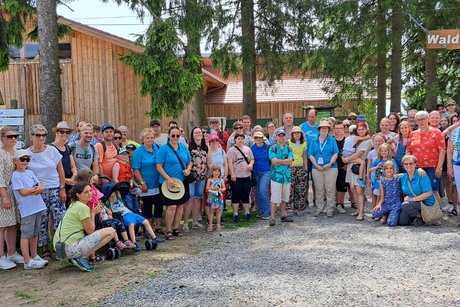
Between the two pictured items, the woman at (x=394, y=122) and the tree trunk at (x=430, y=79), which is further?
the tree trunk at (x=430, y=79)

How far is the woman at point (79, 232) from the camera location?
19.1ft

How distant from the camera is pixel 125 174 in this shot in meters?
7.45

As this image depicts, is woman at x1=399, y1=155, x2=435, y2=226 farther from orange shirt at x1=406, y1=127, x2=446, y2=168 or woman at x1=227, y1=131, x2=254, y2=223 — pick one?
woman at x1=227, y1=131, x2=254, y2=223

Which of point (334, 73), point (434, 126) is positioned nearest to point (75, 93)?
point (334, 73)

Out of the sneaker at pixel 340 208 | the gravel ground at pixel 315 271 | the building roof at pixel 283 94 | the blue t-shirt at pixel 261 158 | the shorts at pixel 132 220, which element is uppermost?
the building roof at pixel 283 94

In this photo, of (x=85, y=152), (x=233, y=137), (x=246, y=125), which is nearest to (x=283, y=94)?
(x=246, y=125)

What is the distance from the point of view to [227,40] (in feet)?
45.9

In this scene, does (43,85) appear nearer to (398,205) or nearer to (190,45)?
(190,45)

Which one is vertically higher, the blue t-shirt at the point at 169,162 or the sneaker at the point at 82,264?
the blue t-shirt at the point at 169,162

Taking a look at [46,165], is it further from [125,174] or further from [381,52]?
[381,52]

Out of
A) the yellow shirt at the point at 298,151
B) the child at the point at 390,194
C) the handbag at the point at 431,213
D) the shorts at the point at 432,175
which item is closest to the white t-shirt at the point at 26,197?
the yellow shirt at the point at 298,151

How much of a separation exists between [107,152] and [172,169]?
110 centimetres

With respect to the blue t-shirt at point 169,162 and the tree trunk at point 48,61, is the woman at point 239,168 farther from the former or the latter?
the tree trunk at point 48,61

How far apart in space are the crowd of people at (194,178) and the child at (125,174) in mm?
17
